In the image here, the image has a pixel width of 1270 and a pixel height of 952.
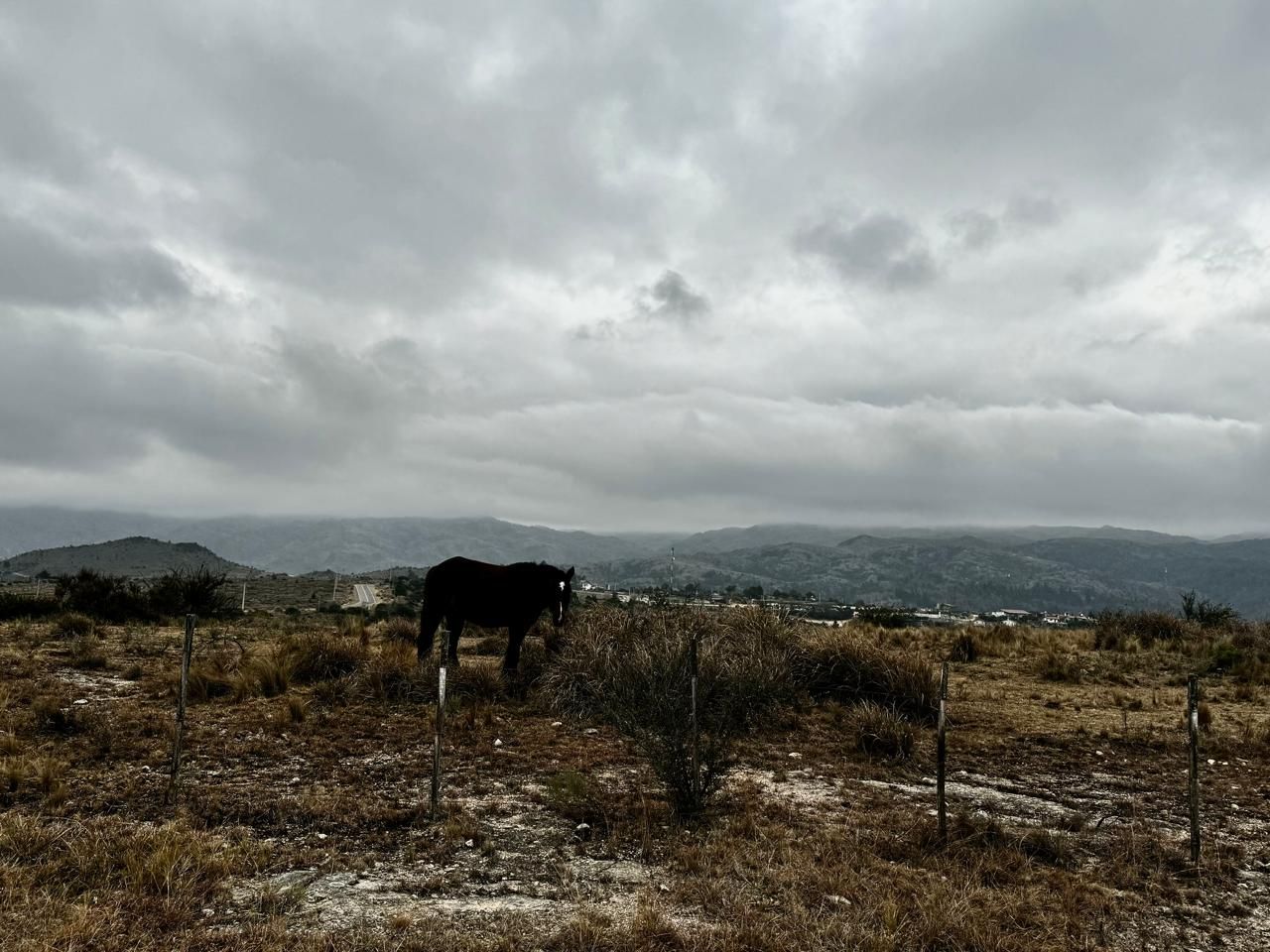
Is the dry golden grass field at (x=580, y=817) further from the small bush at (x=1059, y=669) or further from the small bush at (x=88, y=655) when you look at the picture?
the small bush at (x=1059, y=669)

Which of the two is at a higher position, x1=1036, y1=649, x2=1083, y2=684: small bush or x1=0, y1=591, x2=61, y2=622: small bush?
x1=0, y1=591, x2=61, y2=622: small bush

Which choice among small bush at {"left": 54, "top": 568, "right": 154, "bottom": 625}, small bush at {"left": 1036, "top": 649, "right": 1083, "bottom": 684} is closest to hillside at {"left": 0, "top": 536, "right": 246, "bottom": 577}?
small bush at {"left": 54, "top": 568, "right": 154, "bottom": 625}

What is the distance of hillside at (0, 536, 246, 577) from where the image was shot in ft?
386

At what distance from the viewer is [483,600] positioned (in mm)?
13469

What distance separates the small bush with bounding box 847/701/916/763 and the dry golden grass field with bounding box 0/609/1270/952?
3 cm

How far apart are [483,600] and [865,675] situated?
6.95m

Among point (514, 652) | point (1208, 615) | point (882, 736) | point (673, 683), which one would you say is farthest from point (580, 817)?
point (1208, 615)

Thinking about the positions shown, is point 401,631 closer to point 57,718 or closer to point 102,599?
point 57,718

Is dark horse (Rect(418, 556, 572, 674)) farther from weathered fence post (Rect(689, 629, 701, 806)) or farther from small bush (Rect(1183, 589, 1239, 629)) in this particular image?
small bush (Rect(1183, 589, 1239, 629))

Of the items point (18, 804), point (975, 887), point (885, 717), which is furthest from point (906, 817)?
point (18, 804)

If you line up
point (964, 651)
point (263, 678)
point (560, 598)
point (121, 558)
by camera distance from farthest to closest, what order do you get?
point (121, 558) < point (964, 651) < point (560, 598) < point (263, 678)

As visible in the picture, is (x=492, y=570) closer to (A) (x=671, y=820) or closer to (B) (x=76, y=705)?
(B) (x=76, y=705)

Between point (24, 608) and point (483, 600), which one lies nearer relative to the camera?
point (483, 600)

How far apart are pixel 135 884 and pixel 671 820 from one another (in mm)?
4069
